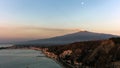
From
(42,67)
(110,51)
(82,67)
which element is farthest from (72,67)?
(42,67)

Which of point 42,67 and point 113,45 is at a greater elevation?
point 113,45

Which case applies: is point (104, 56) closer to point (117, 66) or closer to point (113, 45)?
point (113, 45)

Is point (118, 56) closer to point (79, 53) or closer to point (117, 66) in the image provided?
point (117, 66)

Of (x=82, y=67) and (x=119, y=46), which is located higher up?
(x=119, y=46)

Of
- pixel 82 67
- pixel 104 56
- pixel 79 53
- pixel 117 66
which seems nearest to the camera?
pixel 117 66

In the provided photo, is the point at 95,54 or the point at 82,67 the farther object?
the point at 95,54

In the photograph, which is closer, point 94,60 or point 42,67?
point 94,60

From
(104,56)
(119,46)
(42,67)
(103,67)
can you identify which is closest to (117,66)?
(103,67)

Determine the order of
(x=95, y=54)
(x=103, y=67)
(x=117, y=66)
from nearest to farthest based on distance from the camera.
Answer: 1. (x=117, y=66)
2. (x=103, y=67)
3. (x=95, y=54)

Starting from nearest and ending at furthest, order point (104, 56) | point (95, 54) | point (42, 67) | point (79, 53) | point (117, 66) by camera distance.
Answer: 1. point (117, 66)
2. point (104, 56)
3. point (95, 54)
4. point (42, 67)
5. point (79, 53)
